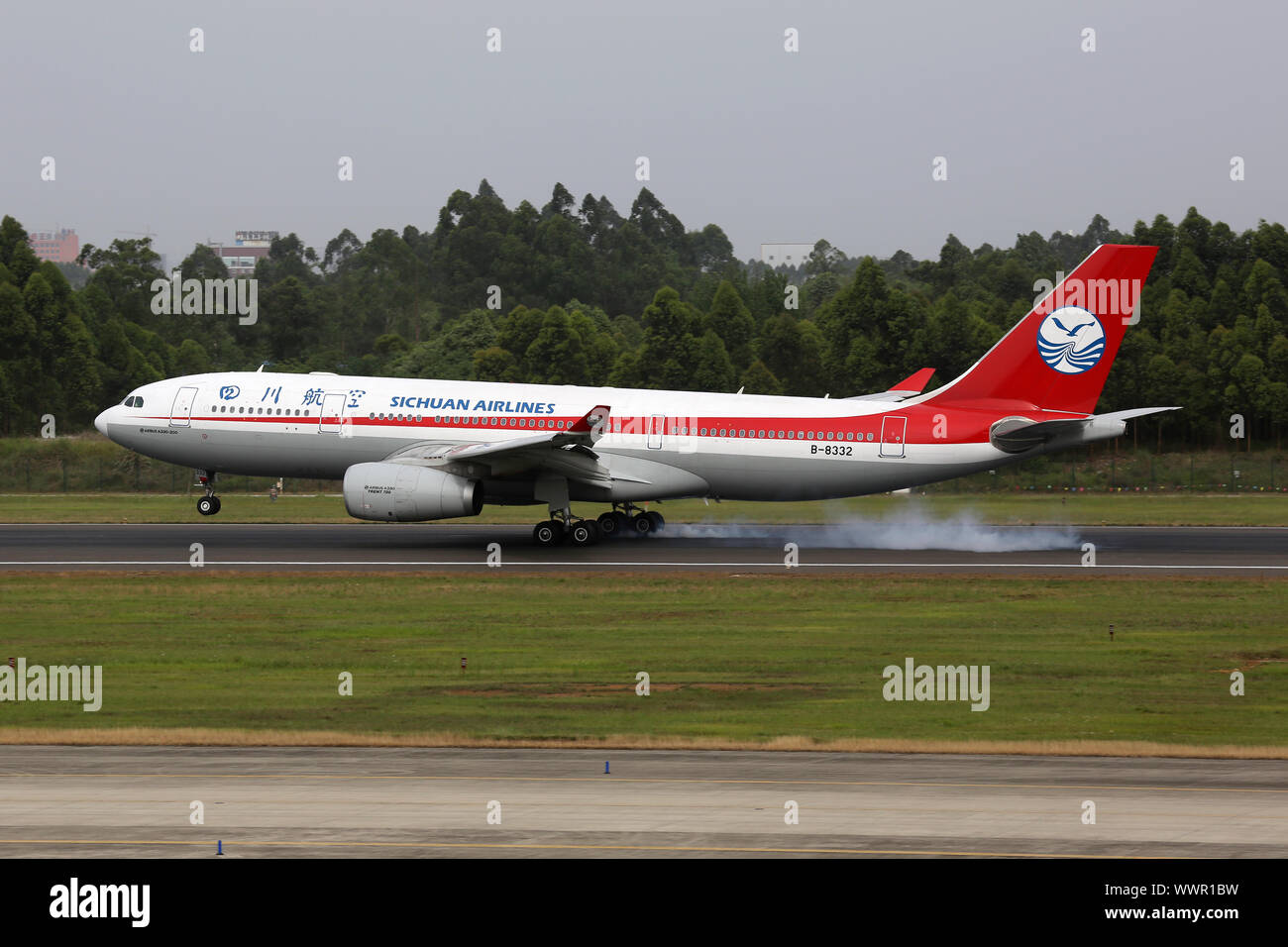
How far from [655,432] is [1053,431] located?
11.9 metres

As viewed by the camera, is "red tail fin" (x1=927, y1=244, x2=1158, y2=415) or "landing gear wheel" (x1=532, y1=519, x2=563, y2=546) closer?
"red tail fin" (x1=927, y1=244, x2=1158, y2=415)

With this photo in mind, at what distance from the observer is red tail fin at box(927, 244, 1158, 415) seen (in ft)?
131

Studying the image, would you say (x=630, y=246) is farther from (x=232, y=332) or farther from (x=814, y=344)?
(x=814, y=344)

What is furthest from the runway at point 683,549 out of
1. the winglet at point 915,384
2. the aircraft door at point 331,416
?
the winglet at point 915,384

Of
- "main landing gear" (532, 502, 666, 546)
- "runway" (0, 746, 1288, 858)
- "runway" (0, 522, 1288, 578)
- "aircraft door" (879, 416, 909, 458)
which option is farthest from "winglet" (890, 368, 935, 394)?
"runway" (0, 746, 1288, 858)

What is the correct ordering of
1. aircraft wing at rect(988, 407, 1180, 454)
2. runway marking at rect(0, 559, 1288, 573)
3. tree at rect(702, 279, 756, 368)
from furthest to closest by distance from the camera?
tree at rect(702, 279, 756, 368), aircraft wing at rect(988, 407, 1180, 454), runway marking at rect(0, 559, 1288, 573)

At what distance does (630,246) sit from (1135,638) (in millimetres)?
140384

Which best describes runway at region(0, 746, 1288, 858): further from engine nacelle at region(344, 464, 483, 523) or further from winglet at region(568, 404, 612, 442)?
winglet at region(568, 404, 612, 442)

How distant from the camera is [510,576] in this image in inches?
1428

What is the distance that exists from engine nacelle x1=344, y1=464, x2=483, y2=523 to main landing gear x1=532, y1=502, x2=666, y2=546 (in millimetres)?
3230

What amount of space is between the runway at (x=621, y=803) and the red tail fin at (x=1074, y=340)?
23573 millimetres

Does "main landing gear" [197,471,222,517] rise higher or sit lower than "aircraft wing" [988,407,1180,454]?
lower

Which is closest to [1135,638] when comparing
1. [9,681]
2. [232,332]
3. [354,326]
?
[9,681]

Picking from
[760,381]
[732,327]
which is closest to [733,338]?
[732,327]
